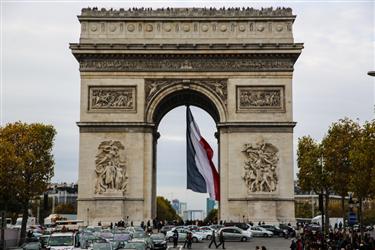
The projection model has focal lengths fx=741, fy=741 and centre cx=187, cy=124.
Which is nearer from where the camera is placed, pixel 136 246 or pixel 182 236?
pixel 136 246

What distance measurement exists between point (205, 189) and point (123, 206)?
347 inches

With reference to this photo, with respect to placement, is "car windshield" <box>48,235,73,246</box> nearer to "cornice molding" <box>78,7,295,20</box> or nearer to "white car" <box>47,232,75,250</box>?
"white car" <box>47,232,75,250</box>

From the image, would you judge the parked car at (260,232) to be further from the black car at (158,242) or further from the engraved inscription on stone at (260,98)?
the black car at (158,242)

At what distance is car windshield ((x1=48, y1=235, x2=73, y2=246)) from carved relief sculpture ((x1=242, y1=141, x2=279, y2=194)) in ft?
82.9

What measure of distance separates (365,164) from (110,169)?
21.7 meters

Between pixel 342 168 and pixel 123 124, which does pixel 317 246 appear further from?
pixel 123 124

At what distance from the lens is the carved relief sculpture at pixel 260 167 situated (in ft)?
187

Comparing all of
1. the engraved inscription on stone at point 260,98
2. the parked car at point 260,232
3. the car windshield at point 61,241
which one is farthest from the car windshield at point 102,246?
the engraved inscription on stone at point 260,98


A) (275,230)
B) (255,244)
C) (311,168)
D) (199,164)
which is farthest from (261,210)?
(199,164)

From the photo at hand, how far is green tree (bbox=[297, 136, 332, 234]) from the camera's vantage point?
60781 mm

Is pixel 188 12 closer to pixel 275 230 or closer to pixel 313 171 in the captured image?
pixel 313 171

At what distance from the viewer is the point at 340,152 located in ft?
186

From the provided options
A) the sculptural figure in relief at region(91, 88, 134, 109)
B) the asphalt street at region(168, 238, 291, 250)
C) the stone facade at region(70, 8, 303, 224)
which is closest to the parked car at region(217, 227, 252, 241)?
the asphalt street at region(168, 238, 291, 250)

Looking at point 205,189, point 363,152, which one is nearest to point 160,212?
point 205,189
